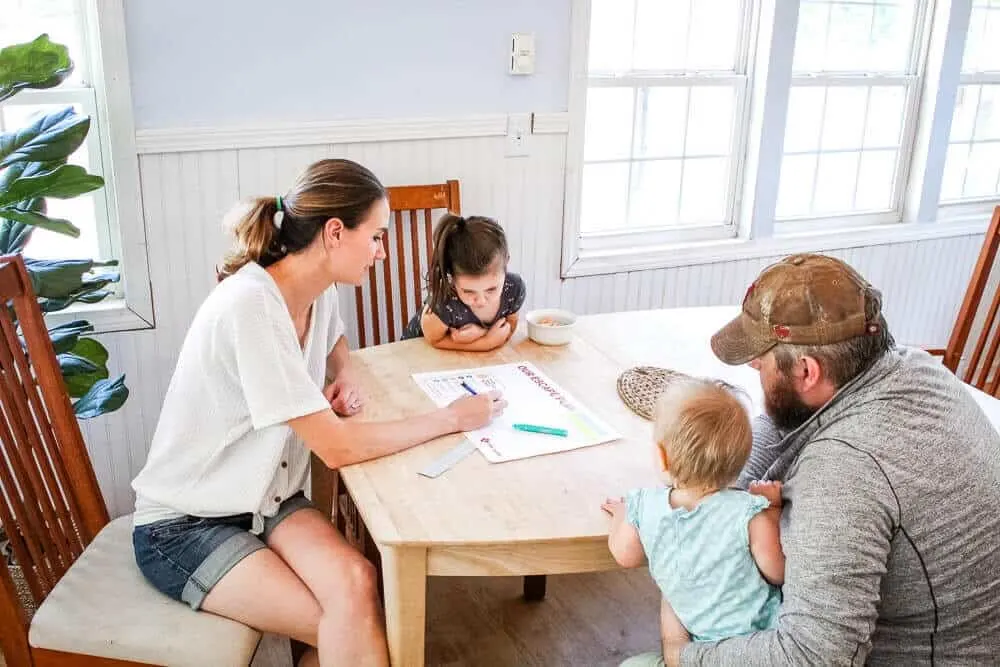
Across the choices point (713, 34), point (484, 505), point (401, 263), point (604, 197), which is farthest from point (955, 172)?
point (484, 505)

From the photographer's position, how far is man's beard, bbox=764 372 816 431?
51.5 inches

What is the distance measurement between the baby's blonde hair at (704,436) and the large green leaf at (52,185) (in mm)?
1407

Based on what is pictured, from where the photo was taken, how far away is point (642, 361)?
6.76ft

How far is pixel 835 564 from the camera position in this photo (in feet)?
3.67

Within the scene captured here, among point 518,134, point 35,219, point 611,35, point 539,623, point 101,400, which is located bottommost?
point 539,623

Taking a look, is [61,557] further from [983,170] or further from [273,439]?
[983,170]

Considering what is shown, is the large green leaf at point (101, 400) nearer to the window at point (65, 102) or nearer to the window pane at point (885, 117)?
the window at point (65, 102)

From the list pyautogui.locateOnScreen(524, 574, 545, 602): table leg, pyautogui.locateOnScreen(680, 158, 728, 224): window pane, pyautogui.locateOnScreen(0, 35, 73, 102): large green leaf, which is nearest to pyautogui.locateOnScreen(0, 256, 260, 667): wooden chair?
pyautogui.locateOnScreen(0, 35, 73, 102): large green leaf

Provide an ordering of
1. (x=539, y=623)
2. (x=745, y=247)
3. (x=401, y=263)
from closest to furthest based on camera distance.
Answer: (x=539, y=623) < (x=401, y=263) < (x=745, y=247)

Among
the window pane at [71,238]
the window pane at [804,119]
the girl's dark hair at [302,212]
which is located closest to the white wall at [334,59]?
the window pane at [71,238]

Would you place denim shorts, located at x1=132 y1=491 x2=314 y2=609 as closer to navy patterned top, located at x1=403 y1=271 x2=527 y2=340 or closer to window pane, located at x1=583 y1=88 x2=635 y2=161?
navy patterned top, located at x1=403 y1=271 x2=527 y2=340

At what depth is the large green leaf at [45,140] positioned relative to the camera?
6.33 feet

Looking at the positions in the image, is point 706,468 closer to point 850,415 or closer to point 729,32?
point 850,415

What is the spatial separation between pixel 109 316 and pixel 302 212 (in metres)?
1.12
